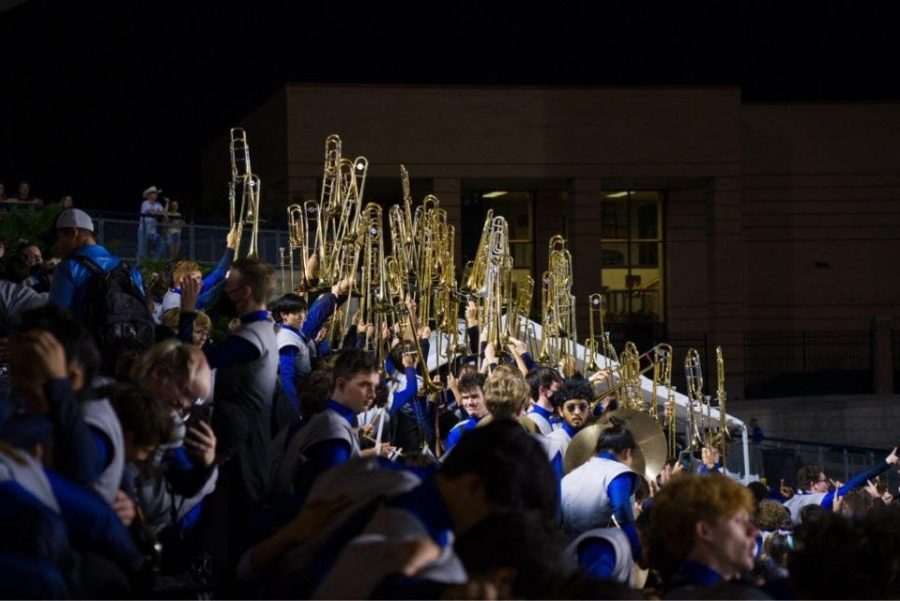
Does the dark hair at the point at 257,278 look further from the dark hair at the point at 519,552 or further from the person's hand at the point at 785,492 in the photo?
the person's hand at the point at 785,492

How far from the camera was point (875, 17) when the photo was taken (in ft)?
138

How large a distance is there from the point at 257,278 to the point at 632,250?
2987 centimetres

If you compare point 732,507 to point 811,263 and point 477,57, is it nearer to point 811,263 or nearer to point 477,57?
point 811,263

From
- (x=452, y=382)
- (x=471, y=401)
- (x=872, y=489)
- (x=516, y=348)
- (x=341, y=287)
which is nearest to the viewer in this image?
(x=471, y=401)

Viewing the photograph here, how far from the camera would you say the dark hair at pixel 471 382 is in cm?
913

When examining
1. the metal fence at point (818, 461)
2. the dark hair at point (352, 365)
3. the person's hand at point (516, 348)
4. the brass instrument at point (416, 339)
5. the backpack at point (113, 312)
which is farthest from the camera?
the metal fence at point (818, 461)

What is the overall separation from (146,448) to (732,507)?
69.6 inches

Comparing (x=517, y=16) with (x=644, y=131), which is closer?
(x=644, y=131)

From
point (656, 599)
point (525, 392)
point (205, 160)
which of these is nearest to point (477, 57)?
point (205, 160)

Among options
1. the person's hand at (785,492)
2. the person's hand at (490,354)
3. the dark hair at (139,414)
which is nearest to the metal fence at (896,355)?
the person's hand at (785,492)

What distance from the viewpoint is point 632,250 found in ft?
118

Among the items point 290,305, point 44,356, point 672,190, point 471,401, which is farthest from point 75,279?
point 672,190

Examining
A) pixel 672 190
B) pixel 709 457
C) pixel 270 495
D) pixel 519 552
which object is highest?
pixel 672 190

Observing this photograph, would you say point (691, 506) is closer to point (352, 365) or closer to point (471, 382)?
point (352, 365)
